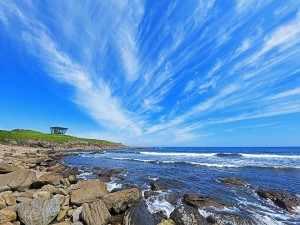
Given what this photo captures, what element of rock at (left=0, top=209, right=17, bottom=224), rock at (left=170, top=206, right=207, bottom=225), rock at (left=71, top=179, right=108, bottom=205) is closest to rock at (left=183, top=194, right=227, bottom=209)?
rock at (left=170, top=206, right=207, bottom=225)

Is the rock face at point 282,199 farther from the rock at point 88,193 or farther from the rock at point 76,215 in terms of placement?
the rock at point 76,215

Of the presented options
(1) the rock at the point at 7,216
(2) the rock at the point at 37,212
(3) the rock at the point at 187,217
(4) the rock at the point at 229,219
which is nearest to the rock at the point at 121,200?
(2) the rock at the point at 37,212

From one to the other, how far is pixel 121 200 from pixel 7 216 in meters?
4.61

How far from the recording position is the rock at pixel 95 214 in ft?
26.2

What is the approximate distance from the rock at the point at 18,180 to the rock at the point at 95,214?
6.48 meters

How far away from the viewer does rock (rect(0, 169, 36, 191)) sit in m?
12.4

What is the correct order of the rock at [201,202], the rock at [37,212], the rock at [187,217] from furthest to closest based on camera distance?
the rock at [201,202], the rock at [187,217], the rock at [37,212]

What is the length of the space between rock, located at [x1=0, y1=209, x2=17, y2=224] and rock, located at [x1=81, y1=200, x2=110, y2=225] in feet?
8.46

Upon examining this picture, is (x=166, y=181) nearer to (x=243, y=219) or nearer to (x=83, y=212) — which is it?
(x=243, y=219)

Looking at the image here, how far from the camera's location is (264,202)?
1234cm

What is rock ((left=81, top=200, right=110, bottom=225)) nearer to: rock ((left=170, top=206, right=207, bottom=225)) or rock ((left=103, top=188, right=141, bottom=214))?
rock ((left=103, top=188, right=141, bottom=214))

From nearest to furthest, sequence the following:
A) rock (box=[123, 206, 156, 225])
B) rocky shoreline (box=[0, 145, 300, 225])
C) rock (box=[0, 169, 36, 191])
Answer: rocky shoreline (box=[0, 145, 300, 225]) → rock (box=[123, 206, 156, 225]) → rock (box=[0, 169, 36, 191])

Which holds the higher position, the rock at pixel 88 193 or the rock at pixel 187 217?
the rock at pixel 88 193

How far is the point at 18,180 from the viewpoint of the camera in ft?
42.3
